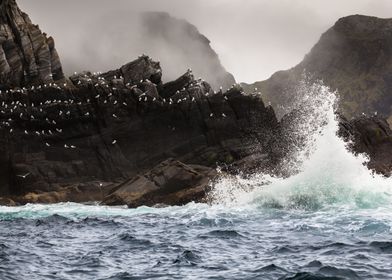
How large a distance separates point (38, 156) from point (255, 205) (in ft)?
126

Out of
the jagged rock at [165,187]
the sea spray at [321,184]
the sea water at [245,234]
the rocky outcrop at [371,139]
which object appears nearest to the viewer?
the sea water at [245,234]

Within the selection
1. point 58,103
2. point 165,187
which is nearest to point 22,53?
point 58,103

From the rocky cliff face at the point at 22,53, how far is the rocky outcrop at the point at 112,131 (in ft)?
15.9

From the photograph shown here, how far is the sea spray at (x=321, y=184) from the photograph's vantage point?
38281 millimetres

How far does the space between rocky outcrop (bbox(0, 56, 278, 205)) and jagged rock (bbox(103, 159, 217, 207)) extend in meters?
10.1

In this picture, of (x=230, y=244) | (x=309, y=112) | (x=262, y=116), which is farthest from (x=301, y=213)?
(x=262, y=116)

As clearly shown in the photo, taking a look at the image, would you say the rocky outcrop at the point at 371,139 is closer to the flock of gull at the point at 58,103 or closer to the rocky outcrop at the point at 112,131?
the rocky outcrop at the point at 112,131

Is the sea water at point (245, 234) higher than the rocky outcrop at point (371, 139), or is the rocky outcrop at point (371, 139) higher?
the rocky outcrop at point (371, 139)

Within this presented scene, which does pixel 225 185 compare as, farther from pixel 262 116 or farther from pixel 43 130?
pixel 43 130

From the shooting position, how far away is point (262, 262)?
20094 mm

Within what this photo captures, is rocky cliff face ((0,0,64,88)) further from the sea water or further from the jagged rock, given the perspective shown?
the sea water

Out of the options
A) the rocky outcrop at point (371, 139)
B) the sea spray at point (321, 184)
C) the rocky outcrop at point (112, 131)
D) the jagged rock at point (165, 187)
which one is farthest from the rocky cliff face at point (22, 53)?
the rocky outcrop at point (371, 139)

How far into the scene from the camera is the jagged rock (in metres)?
52.8

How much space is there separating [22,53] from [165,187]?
38232 mm
